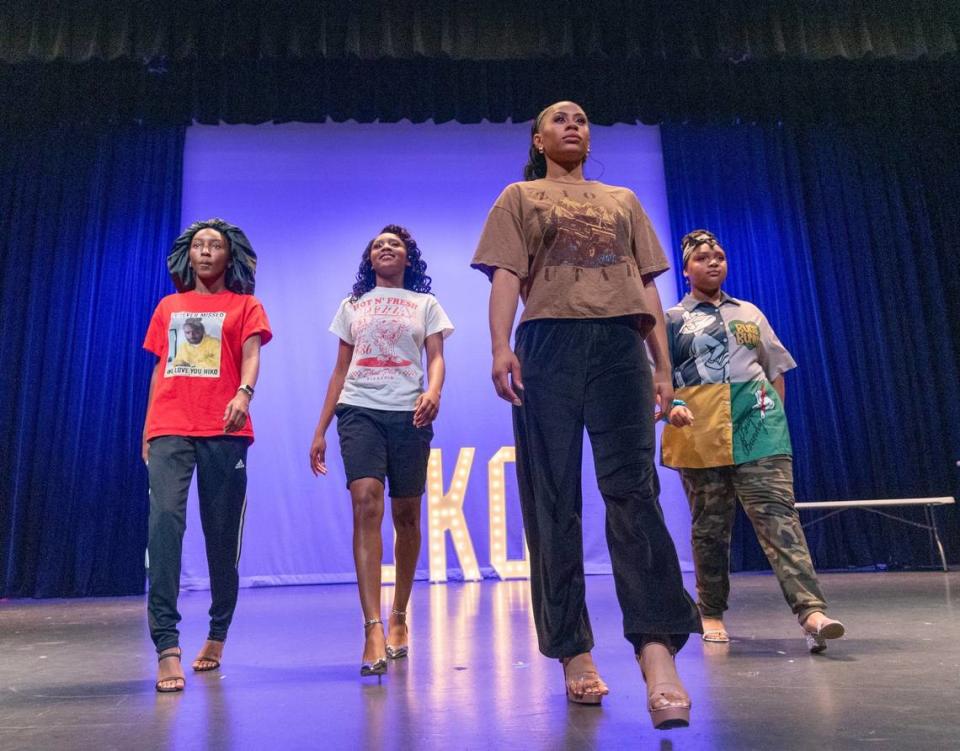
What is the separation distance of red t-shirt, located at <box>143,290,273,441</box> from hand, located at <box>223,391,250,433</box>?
0.16ft

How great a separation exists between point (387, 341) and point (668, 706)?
155cm

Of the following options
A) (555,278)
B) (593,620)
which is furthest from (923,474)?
(555,278)

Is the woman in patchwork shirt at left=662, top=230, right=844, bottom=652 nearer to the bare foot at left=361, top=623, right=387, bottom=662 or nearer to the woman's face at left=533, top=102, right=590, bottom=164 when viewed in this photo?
the woman's face at left=533, top=102, right=590, bottom=164

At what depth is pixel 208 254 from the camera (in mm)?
2695

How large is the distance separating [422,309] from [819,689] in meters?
1.62

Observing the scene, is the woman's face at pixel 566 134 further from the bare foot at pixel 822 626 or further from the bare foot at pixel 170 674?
the bare foot at pixel 170 674

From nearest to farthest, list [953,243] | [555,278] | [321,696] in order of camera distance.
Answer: [555,278]
[321,696]
[953,243]

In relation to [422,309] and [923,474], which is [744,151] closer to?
[923,474]

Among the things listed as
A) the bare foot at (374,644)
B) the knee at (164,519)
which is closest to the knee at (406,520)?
the bare foot at (374,644)

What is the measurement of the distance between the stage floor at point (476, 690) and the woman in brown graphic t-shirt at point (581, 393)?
0.65ft

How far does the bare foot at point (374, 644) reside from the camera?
2266 mm

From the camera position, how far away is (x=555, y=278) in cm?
185

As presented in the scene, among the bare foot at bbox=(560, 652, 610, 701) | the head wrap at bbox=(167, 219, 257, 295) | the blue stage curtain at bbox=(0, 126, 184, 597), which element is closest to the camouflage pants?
the bare foot at bbox=(560, 652, 610, 701)

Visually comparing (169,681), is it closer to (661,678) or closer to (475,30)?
(661,678)
